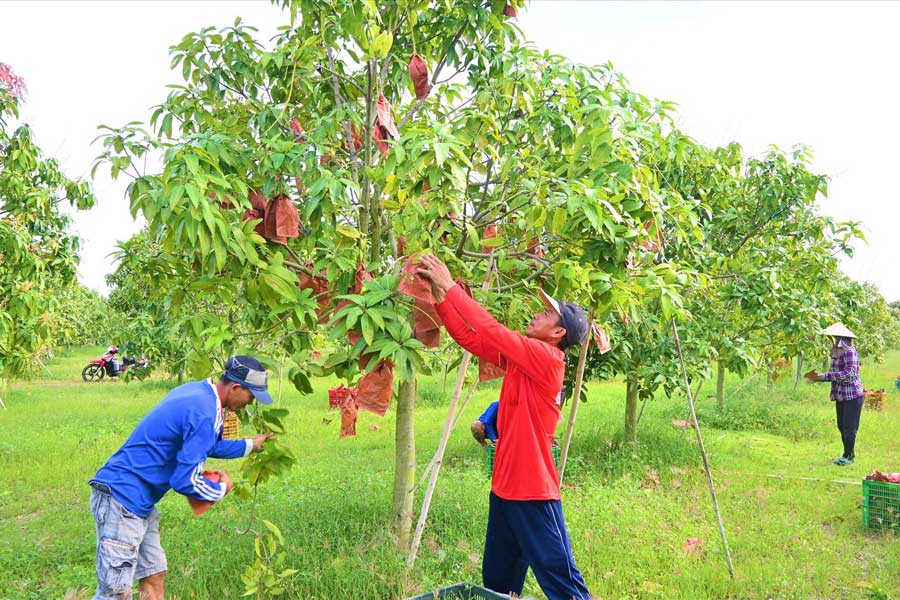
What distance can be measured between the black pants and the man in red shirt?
5916 millimetres

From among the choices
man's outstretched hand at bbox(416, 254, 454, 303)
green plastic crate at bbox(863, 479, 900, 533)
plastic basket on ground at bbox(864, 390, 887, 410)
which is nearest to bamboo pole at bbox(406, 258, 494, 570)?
man's outstretched hand at bbox(416, 254, 454, 303)

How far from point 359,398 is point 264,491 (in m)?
3.08

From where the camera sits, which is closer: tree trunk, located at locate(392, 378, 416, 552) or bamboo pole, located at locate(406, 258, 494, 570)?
bamboo pole, located at locate(406, 258, 494, 570)

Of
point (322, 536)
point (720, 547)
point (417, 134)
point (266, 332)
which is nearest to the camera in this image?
point (417, 134)

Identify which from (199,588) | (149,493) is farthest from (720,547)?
(149,493)

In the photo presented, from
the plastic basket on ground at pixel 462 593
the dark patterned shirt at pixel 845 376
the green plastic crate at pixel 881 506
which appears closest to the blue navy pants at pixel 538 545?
the plastic basket on ground at pixel 462 593

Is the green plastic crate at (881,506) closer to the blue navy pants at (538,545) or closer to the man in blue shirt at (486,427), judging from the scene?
the man in blue shirt at (486,427)

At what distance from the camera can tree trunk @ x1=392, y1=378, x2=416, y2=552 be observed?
4.34 metres

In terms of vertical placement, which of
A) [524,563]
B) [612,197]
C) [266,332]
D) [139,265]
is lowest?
[524,563]

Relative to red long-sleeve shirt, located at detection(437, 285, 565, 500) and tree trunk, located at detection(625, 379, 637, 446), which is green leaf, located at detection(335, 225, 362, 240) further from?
tree trunk, located at detection(625, 379, 637, 446)

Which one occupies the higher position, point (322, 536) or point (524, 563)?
point (524, 563)

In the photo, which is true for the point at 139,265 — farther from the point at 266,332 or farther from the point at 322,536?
the point at 322,536

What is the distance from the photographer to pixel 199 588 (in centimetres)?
373

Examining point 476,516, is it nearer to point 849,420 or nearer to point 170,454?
point 170,454
